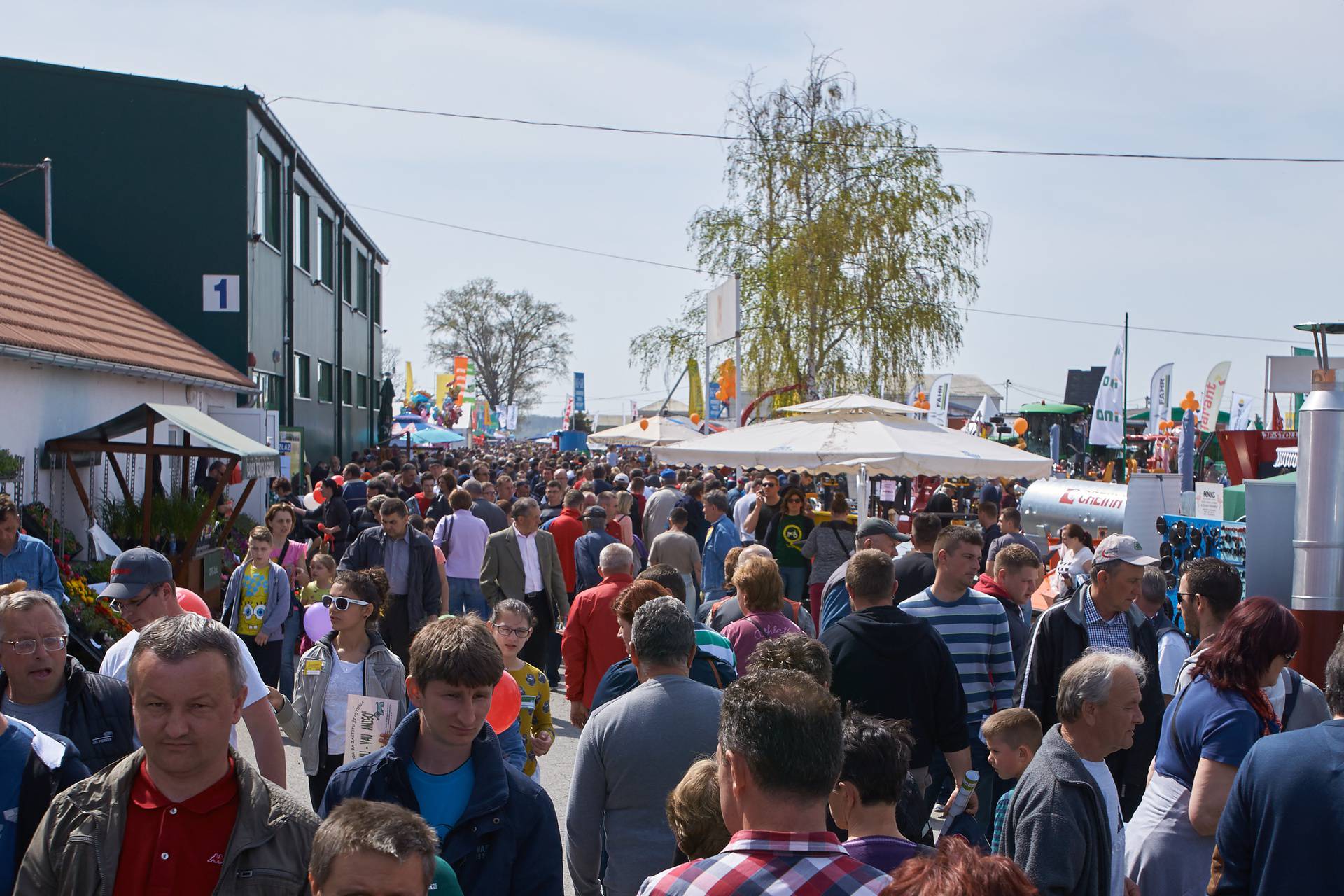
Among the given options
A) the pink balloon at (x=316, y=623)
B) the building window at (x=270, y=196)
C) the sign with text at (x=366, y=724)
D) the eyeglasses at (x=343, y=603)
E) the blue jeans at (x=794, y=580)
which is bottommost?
the blue jeans at (x=794, y=580)

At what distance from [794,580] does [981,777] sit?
5580 millimetres

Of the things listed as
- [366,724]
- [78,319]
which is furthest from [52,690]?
[78,319]

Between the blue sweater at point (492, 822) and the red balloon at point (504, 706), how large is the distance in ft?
4.71

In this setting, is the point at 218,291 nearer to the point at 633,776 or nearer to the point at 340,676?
the point at 340,676

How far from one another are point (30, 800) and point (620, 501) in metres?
10.7

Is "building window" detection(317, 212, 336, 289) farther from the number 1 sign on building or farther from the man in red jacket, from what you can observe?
the man in red jacket

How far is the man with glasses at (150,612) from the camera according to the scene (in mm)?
4270

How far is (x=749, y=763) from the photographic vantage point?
2559 millimetres

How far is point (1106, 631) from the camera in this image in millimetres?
5957

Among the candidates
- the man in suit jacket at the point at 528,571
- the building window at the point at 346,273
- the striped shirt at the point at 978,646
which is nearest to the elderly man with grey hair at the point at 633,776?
the striped shirt at the point at 978,646

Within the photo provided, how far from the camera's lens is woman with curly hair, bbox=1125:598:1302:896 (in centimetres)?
403

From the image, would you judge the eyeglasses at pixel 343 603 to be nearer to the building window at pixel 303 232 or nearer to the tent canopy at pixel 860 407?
the tent canopy at pixel 860 407

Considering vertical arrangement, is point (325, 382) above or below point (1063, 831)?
above

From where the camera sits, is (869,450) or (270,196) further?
(270,196)
